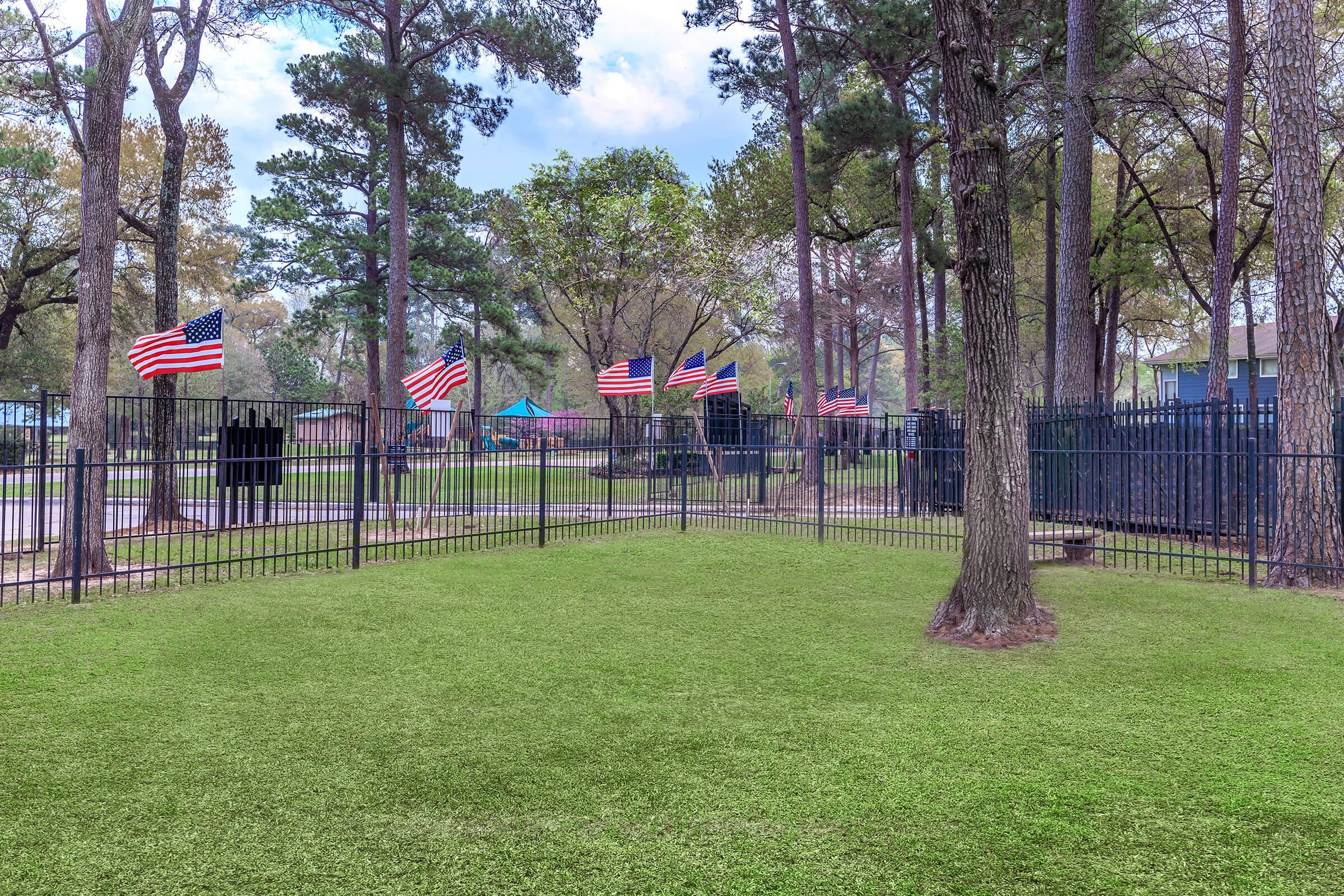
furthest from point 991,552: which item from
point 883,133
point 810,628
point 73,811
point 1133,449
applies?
point 883,133

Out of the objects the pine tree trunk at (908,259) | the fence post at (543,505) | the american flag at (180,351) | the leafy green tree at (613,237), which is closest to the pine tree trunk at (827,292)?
the leafy green tree at (613,237)

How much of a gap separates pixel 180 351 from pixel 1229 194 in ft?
60.8

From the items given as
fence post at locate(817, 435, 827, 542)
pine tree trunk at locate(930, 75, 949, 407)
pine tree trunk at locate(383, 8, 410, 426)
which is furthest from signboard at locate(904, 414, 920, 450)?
pine tree trunk at locate(383, 8, 410, 426)

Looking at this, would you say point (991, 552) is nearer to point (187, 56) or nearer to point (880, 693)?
point (880, 693)

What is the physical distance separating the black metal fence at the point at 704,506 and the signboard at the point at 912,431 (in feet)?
0.14

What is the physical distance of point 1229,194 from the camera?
16.1 m

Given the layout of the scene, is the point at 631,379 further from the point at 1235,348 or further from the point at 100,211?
the point at 1235,348

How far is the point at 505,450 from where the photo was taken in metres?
12.5

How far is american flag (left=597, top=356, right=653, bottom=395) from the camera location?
17.8 m

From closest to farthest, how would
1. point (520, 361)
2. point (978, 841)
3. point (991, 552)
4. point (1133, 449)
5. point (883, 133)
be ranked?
1. point (978, 841)
2. point (991, 552)
3. point (1133, 449)
4. point (883, 133)
5. point (520, 361)

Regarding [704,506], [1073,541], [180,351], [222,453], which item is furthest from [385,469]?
[1073,541]

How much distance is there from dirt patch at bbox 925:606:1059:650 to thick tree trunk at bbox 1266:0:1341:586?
428cm

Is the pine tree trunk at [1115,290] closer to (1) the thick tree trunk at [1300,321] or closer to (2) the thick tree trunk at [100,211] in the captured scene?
(1) the thick tree trunk at [1300,321]

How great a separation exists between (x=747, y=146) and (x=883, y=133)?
10931mm
